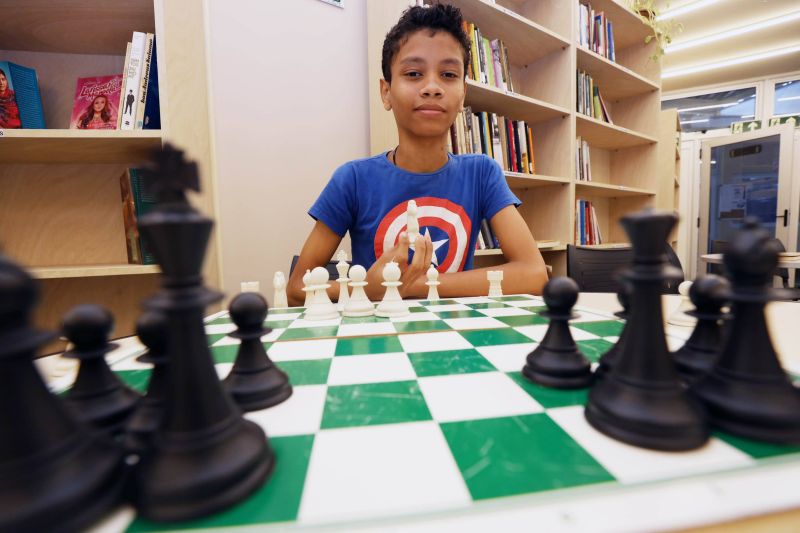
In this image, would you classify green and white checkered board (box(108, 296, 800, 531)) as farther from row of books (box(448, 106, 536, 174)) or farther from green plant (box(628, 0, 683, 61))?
green plant (box(628, 0, 683, 61))

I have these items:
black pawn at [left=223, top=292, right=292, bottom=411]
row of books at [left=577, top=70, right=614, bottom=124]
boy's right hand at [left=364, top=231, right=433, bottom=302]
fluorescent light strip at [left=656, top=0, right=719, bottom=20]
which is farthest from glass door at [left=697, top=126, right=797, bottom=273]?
black pawn at [left=223, top=292, right=292, bottom=411]

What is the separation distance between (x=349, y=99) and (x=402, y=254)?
1.39 metres

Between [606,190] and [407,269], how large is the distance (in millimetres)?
2659

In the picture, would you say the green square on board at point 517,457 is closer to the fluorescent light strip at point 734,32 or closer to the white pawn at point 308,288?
the white pawn at point 308,288

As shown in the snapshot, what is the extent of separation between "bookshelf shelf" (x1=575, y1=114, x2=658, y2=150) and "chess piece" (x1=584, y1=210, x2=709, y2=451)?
106 inches

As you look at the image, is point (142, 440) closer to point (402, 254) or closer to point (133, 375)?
point (133, 375)

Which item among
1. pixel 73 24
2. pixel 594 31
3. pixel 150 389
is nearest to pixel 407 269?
pixel 150 389

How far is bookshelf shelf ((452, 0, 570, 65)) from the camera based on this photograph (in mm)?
2098

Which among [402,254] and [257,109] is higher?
[257,109]

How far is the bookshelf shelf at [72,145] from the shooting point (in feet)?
4.20

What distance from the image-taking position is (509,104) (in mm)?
2375

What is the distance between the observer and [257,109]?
1.94 metres

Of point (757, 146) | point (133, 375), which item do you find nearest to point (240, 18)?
point (133, 375)

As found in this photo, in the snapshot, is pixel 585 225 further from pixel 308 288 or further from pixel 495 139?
pixel 308 288
